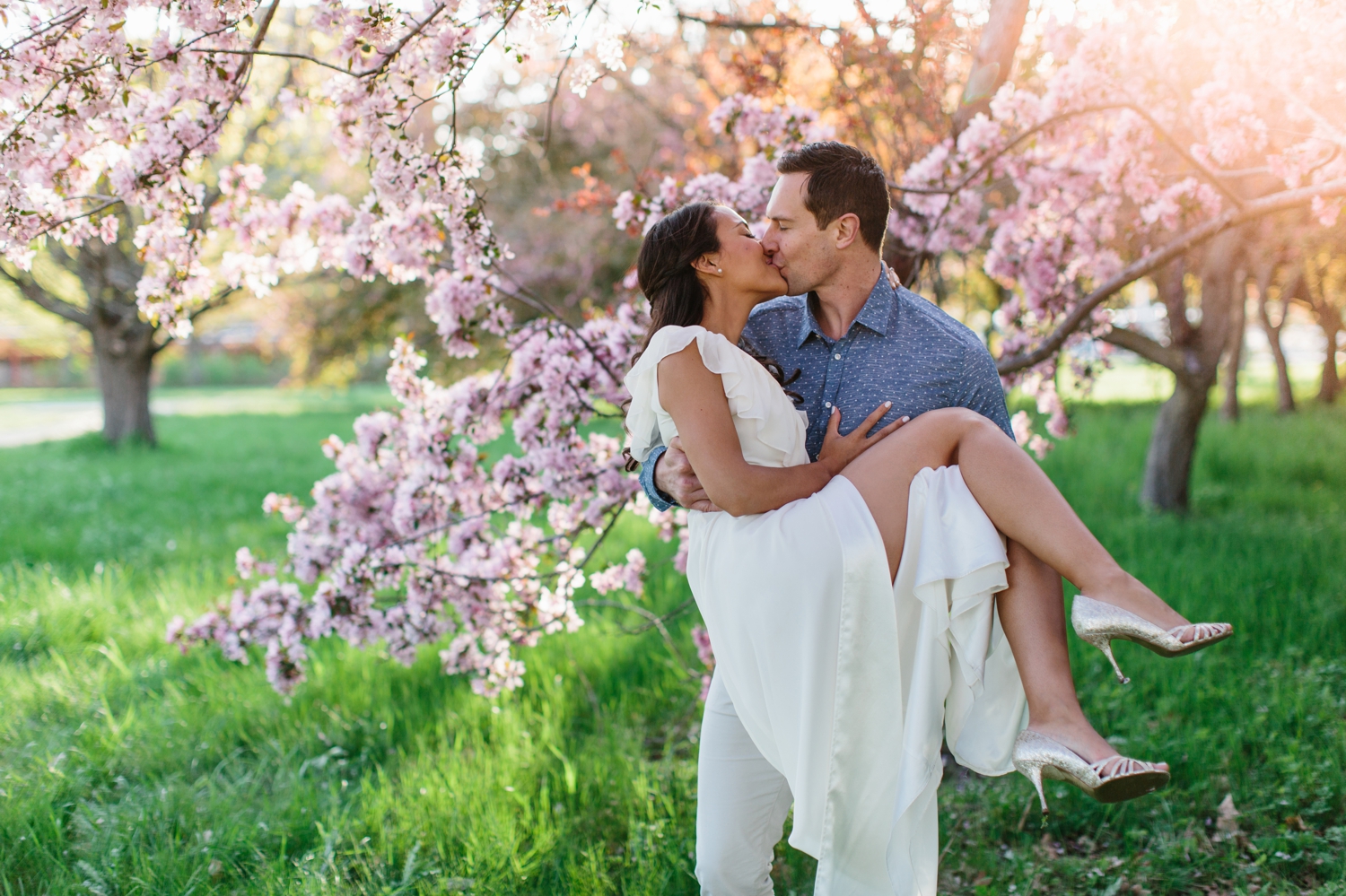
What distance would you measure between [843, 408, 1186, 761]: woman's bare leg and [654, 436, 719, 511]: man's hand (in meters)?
0.37

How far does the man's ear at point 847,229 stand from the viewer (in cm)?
230

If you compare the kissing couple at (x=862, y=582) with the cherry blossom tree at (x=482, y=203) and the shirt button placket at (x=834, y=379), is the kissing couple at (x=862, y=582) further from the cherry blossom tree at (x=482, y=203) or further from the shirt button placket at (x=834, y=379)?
the cherry blossom tree at (x=482, y=203)

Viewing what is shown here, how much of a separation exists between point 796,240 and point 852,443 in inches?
22.3

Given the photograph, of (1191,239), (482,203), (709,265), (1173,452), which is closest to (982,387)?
(709,265)

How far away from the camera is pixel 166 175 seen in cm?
285

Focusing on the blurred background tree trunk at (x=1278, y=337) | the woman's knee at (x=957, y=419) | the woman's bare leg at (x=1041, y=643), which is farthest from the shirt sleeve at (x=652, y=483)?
the blurred background tree trunk at (x=1278, y=337)

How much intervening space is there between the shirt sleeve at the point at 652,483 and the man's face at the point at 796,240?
56cm

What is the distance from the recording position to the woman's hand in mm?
2109

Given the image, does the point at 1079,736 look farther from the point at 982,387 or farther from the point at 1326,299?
the point at 1326,299

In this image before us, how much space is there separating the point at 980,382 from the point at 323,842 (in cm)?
252

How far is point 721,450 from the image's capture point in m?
2.02

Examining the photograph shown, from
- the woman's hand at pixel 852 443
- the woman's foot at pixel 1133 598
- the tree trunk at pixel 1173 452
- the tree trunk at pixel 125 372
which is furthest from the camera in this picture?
the tree trunk at pixel 125 372

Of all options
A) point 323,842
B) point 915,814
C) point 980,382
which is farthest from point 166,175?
point 915,814

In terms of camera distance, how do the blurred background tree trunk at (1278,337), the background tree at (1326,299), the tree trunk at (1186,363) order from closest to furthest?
the tree trunk at (1186,363), the blurred background tree trunk at (1278,337), the background tree at (1326,299)
